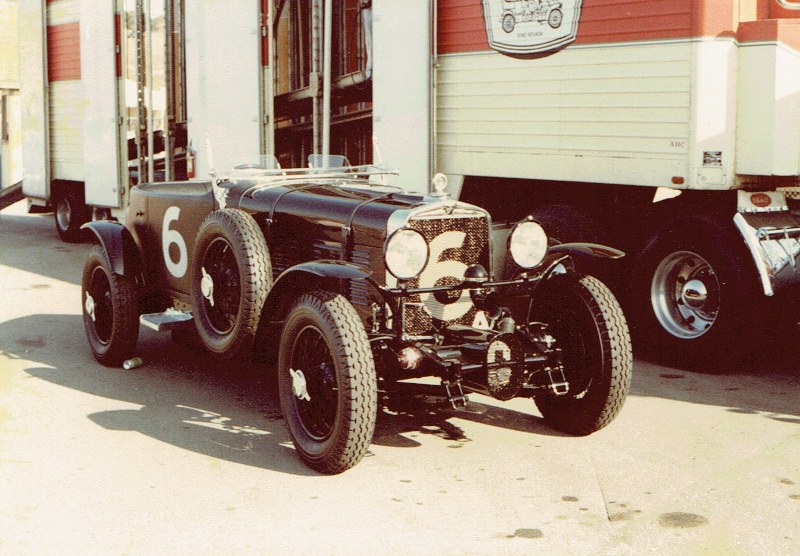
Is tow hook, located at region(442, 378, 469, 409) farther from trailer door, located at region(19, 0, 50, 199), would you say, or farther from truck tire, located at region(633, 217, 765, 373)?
trailer door, located at region(19, 0, 50, 199)

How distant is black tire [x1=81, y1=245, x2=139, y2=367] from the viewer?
6.95 m

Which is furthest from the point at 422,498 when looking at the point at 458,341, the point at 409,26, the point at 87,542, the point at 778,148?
the point at 409,26

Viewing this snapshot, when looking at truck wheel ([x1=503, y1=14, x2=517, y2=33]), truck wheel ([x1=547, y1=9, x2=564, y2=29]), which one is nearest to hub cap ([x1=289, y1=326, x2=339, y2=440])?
truck wheel ([x1=547, y1=9, x2=564, y2=29])

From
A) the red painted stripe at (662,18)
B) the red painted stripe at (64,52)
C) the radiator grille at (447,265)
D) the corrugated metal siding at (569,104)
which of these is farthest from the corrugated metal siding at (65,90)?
the radiator grille at (447,265)

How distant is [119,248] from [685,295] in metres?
3.79

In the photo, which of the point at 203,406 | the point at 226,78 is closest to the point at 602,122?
the point at 203,406

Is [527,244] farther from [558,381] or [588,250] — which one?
[558,381]

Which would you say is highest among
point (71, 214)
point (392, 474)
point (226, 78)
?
point (226, 78)

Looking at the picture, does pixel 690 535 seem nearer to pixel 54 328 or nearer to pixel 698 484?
pixel 698 484

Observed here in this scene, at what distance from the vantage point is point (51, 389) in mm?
6582

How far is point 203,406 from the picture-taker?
6.23 meters

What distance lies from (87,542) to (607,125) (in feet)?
16.3

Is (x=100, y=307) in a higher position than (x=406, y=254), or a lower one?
lower

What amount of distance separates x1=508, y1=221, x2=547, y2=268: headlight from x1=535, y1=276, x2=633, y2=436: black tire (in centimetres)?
16
